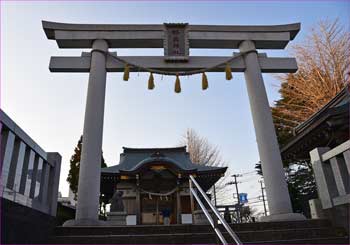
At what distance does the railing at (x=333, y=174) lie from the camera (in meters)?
4.49

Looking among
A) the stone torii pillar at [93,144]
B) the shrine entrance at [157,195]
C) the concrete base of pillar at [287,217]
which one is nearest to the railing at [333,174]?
the concrete base of pillar at [287,217]

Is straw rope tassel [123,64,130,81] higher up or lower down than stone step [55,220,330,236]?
higher up

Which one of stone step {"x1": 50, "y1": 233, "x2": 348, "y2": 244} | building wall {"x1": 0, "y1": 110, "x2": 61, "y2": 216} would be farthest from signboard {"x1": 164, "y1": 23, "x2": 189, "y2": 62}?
stone step {"x1": 50, "y1": 233, "x2": 348, "y2": 244}

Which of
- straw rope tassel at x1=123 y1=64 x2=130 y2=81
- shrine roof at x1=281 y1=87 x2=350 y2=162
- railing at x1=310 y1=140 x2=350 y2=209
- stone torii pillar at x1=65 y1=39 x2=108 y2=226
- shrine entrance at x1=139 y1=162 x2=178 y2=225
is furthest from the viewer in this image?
shrine entrance at x1=139 y1=162 x2=178 y2=225

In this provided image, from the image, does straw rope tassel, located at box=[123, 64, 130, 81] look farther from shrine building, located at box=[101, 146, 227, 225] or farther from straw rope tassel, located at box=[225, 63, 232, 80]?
shrine building, located at box=[101, 146, 227, 225]

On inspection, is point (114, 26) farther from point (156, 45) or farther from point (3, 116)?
point (3, 116)

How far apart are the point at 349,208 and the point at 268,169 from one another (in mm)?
2631

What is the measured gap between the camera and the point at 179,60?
8133 millimetres

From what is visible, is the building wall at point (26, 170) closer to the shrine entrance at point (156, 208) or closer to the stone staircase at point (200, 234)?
the stone staircase at point (200, 234)

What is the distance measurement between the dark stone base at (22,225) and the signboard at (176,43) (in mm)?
5626

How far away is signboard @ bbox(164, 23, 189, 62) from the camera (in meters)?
8.13

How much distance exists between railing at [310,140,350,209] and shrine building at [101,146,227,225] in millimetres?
8127

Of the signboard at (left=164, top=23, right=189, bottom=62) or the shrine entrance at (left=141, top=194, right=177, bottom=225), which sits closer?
the signboard at (left=164, top=23, right=189, bottom=62)

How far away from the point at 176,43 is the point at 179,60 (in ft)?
1.87
